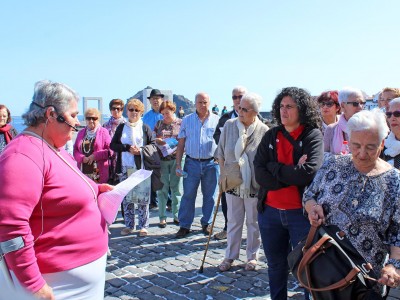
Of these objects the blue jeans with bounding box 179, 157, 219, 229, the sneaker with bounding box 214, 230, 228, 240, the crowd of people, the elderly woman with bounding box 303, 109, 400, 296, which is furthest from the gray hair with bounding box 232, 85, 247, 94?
the elderly woman with bounding box 303, 109, 400, 296

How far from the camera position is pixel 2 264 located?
199 centimetres

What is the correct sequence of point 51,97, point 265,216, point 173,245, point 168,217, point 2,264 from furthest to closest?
1. point 168,217
2. point 173,245
3. point 265,216
4. point 51,97
5. point 2,264

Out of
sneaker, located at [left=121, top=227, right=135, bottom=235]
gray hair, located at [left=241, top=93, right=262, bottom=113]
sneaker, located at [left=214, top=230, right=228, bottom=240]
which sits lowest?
sneaker, located at [left=121, top=227, right=135, bottom=235]

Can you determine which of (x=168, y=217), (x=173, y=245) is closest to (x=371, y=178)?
(x=173, y=245)

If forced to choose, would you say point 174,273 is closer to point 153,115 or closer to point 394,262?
point 394,262

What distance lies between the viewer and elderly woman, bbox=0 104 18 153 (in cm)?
606

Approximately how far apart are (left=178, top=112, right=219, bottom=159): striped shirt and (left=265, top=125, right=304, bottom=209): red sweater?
2.49 m

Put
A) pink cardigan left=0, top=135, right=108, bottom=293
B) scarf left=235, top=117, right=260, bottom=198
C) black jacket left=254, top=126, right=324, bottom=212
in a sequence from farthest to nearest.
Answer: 1. scarf left=235, top=117, right=260, bottom=198
2. black jacket left=254, top=126, right=324, bottom=212
3. pink cardigan left=0, top=135, right=108, bottom=293

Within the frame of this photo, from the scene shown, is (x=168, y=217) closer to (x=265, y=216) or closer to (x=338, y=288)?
(x=265, y=216)

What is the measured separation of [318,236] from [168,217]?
498 centimetres

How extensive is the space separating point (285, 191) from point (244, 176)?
3.78 feet

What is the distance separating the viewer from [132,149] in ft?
18.7

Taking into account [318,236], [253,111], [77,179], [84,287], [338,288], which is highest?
[253,111]

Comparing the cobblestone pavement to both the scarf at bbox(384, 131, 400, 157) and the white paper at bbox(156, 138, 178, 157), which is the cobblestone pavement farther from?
the scarf at bbox(384, 131, 400, 157)
